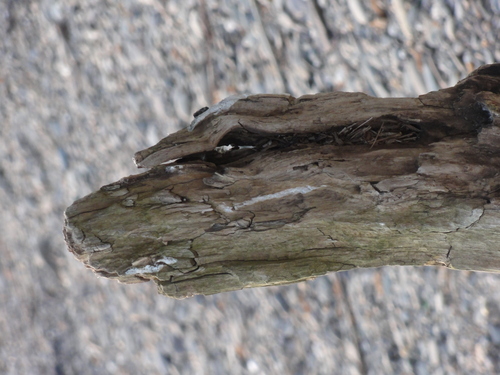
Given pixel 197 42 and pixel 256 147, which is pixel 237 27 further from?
pixel 256 147

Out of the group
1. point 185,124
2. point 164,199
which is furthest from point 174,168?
point 185,124

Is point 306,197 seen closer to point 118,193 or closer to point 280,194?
point 280,194

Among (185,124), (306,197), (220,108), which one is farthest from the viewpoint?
(185,124)

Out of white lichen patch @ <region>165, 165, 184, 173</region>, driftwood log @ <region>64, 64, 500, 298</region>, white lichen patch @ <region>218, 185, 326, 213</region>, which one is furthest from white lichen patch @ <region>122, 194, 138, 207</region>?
white lichen patch @ <region>218, 185, 326, 213</region>

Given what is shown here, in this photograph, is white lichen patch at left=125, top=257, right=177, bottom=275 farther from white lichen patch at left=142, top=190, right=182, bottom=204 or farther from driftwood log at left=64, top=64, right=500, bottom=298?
white lichen patch at left=142, top=190, right=182, bottom=204

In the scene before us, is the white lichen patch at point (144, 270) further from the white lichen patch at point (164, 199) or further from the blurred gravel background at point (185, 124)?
the blurred gravel background at point (185, 124)
